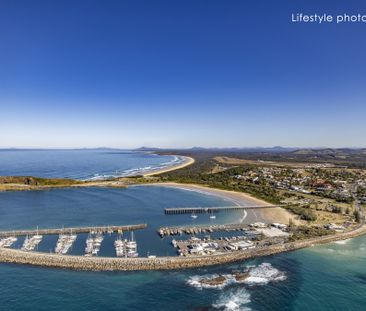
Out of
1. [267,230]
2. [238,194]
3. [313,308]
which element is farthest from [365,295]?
[238,194]

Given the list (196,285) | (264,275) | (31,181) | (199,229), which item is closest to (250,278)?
(264,275)

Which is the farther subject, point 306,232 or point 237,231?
point 237,231

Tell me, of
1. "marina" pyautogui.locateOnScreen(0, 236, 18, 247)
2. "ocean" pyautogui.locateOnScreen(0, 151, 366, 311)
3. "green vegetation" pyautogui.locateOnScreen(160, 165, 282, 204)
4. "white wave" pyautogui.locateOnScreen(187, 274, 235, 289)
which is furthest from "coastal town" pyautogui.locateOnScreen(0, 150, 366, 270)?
"white wave" pyautogui.locateOnScreen(187, 274, 235, 289)

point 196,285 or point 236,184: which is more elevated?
point 236,184

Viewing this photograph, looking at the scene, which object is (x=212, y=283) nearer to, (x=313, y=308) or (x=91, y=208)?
(x=313, y=308)

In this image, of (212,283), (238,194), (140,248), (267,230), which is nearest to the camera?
(212,283)

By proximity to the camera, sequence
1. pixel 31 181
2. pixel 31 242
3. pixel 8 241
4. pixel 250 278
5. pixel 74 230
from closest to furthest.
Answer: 1. pixel 250 278
2. pixel 31 242
3. pixel 8 241
4. pixel 74 230
5. pixel 31 181

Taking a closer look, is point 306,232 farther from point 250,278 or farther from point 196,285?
point 196,285
